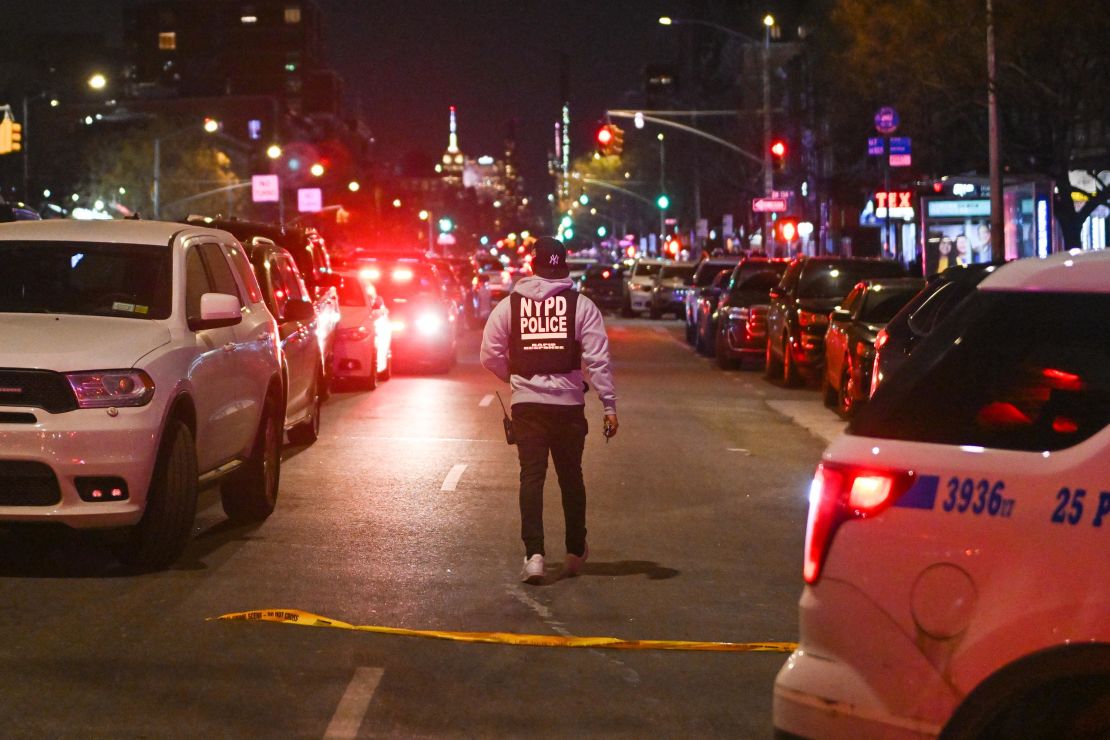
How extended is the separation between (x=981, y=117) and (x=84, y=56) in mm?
118356

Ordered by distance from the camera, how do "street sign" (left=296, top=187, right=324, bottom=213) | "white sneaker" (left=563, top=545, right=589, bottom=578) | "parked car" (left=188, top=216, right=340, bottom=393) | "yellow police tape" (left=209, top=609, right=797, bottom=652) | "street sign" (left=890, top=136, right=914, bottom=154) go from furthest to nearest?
"street sign" (left=296, top=187, right=324, bottom=213)
"street sign" (left=890, top=136, right=914, bottom=154)
"parked car" (left=188, top=216, right=340, bottom=393)
"white sneaker" (left=563, top=545, right=589, bottom=578)
"yellow police tape" (left=209, top=609, right=797, bottom=652)

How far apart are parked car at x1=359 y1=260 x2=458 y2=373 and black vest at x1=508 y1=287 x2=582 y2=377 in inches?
668

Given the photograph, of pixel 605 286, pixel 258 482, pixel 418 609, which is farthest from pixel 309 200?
pixel 418 609

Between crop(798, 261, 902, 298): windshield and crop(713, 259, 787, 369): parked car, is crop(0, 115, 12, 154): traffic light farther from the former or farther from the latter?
crop(798, 261, 902, 298): windshield

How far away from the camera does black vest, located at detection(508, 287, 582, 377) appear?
9.03 m

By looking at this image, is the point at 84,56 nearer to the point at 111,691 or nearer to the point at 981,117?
the point at 981,117

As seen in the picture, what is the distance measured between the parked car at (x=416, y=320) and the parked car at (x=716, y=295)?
5165 mm

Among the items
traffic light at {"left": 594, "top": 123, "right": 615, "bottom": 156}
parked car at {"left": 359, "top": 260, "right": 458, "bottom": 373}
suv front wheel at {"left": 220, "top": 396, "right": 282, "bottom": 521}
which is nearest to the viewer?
suv front wheel at {"left": 220, "top": 396, "right": 282, "bottom": 521}

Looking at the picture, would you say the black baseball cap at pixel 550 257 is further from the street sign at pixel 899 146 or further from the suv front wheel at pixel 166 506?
the street sign at pixel 899 146

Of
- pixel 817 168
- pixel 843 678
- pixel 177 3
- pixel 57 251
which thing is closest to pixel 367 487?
pixel 57 251

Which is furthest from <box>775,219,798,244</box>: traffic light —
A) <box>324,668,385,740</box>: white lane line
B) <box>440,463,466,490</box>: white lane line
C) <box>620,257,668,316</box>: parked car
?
<box>324,668,385,740</box>: white lane line

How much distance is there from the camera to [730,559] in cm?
1007

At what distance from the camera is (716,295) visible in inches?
1237

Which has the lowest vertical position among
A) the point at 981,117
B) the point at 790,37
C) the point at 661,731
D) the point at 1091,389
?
the point at 661,731
